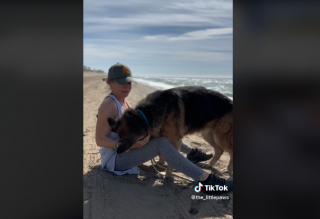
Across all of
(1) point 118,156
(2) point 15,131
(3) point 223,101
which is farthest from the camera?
(3) point 223,101

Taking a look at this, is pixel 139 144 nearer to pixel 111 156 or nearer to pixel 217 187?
pixel 111 156

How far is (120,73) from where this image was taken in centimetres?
376

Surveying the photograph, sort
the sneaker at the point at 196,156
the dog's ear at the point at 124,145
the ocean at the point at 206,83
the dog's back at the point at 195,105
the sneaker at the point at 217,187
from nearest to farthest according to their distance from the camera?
the sneaker at the point at 217,187 → the dog's ear at the point at 124,145 → the dog's back at the point at 195,105 → the sneaker at the point at 196,156 → the ocean at the point at 206,83

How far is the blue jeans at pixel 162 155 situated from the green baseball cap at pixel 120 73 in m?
0.82

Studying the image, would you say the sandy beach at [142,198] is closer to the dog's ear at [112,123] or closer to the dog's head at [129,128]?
the dog's head at [129,128]

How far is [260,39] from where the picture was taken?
7.57 feet

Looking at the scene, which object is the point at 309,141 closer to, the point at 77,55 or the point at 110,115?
the point at 77,55

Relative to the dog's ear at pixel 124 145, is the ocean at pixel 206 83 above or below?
above

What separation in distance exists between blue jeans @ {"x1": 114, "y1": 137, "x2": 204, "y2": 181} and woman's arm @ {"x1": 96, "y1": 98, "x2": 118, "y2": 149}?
253 millimetres

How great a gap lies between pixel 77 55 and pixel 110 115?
69.0 inches

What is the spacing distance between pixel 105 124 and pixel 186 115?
129 cm

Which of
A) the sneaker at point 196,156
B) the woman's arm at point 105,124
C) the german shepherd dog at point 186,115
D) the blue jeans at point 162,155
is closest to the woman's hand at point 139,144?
the blue jeans at point 162,155

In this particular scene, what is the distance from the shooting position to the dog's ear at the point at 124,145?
12.0 feet

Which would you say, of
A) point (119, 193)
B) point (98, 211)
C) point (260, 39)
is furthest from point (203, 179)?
point (260, 39)
